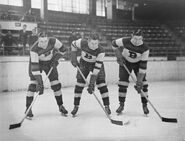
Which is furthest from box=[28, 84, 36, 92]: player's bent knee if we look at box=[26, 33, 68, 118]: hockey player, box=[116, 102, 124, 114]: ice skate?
box=[116, 102, 124, 114]: ice skate

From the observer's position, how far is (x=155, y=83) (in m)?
1.69

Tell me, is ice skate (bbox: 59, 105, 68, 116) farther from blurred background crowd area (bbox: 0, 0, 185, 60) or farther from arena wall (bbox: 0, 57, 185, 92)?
blurred background crowd area (bbox: 0, 0, 185, 60)

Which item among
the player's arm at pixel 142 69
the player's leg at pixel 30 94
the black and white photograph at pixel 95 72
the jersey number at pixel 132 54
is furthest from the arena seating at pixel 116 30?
the jersey number at pixel 132 54

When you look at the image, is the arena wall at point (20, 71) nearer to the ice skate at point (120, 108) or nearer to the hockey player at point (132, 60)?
the hockey player at point (132, 60)

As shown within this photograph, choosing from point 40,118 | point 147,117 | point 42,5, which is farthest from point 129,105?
point 42,5

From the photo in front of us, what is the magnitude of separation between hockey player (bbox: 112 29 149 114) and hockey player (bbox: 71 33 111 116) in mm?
84

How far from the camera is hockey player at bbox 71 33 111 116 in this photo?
4.16 ft

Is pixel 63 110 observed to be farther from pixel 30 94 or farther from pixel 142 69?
pixel 142 69

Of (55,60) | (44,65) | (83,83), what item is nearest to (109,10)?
(55,60)

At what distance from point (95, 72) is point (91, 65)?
22cm

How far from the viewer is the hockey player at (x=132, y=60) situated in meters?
1.17

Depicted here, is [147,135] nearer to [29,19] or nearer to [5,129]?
[5,129]

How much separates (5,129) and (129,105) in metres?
0.54

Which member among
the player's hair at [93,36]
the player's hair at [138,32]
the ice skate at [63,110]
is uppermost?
the player's hair at [138,32]
